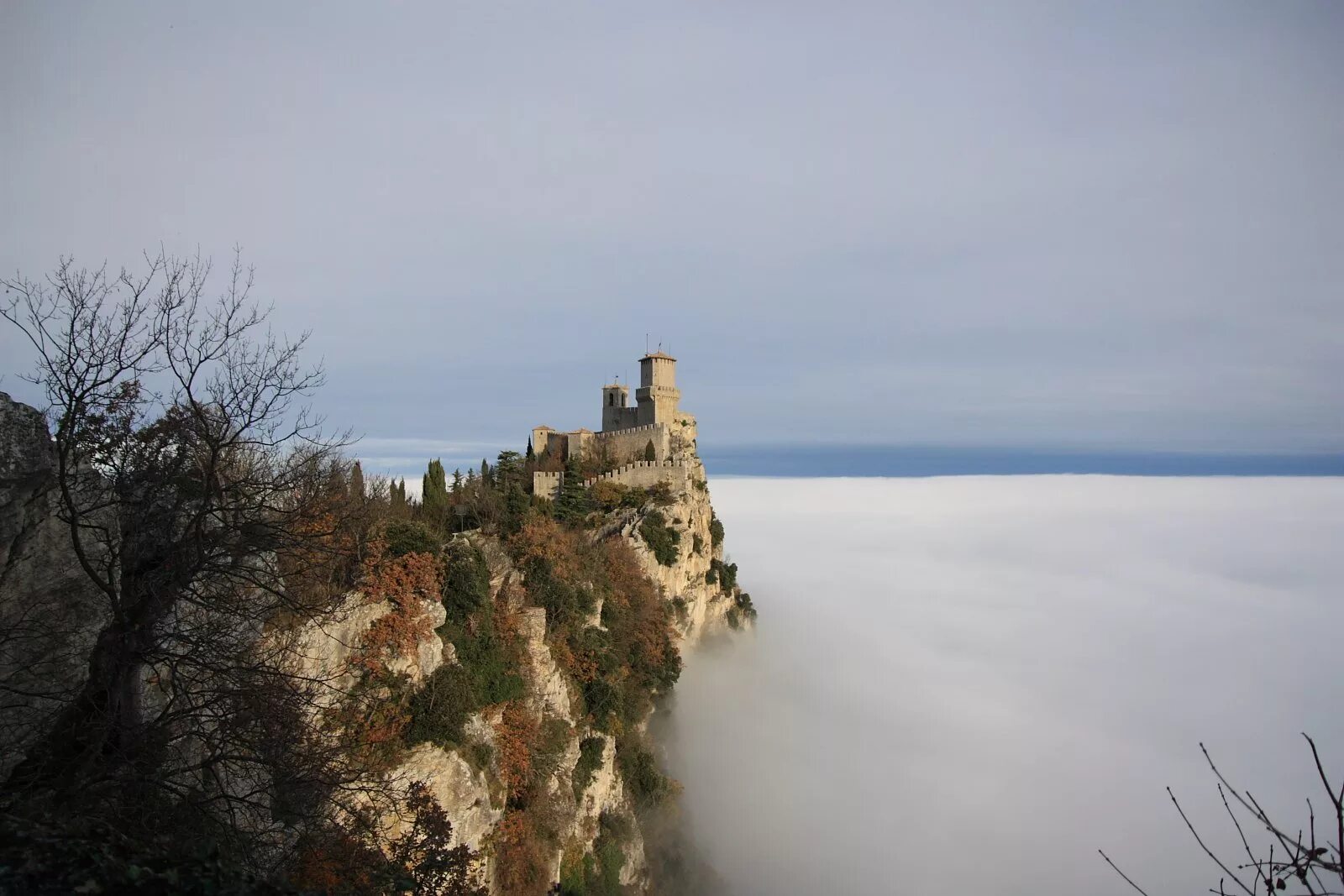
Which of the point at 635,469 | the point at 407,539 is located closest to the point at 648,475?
the point at 635,469

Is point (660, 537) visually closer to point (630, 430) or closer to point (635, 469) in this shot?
point (635, 469)

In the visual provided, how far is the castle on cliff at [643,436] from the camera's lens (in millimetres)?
48062

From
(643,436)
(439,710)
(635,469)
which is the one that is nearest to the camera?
(439,710)

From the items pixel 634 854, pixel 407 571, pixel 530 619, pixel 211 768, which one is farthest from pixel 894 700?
pixel 211 768

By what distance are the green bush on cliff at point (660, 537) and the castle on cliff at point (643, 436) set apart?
241 inches

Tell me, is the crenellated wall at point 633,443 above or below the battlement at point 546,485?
above

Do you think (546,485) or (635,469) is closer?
(546,485)

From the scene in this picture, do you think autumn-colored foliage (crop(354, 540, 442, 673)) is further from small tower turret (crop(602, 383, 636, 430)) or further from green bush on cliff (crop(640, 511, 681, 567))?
small tower turret (crop(602, 383, 636, 430))

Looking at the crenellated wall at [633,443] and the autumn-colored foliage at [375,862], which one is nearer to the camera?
the autumn-colored foliage at [375,862]

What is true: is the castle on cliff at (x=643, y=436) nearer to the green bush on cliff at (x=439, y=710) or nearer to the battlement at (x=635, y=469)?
the battlement at (x=635, y=469)

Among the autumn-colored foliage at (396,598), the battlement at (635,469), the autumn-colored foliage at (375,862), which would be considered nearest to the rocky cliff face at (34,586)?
the autumn-colored foliage at (375,862)

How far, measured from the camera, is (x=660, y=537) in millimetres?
40406

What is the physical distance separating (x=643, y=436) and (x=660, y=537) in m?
11.9

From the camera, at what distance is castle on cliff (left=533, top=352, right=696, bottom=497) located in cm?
4806
